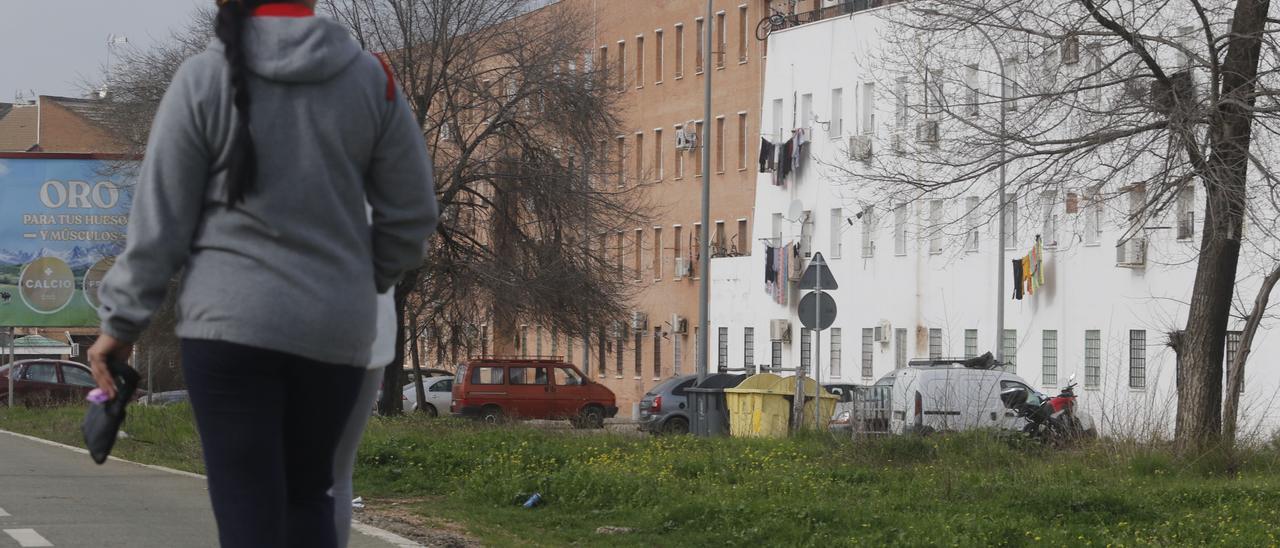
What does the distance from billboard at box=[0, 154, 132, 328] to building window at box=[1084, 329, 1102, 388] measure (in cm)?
2246

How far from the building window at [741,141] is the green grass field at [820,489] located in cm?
4511

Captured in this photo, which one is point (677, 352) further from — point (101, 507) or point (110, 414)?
point (110, 414)

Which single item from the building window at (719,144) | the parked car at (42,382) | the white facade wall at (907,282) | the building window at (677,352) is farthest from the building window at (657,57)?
the parked car at (42,382)

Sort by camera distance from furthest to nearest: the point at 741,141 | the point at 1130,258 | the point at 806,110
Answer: the point at 741,141
the point at 806,110
the point at 1130,258

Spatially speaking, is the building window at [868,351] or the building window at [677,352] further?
the building window at [677,352]

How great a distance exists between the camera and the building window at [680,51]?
229 ft

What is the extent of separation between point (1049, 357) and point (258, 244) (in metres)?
47.7

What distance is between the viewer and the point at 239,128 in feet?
13.2

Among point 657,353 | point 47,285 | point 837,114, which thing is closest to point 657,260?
point 657,353

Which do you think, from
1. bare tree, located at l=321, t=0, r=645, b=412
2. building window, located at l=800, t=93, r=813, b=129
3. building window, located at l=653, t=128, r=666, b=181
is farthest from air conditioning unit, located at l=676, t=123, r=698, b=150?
bare tree, located at l=321, t=0, r=645, b=412

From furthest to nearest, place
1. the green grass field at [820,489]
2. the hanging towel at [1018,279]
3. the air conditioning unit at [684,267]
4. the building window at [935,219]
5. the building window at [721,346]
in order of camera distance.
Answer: the air conditioning unit at [684,267] < the building window at [721,346] < the hanging towel at [1018,279] < the building window at [935,219] < the green grass field at [820,489]

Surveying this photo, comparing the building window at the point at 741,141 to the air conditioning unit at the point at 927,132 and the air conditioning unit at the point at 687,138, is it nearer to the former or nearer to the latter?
the air conditioning unit at the point at 687,138

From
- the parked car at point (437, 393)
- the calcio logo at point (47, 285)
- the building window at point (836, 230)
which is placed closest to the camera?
the calcio logo at point (47, 285)

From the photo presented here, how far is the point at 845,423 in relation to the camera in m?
23.3
